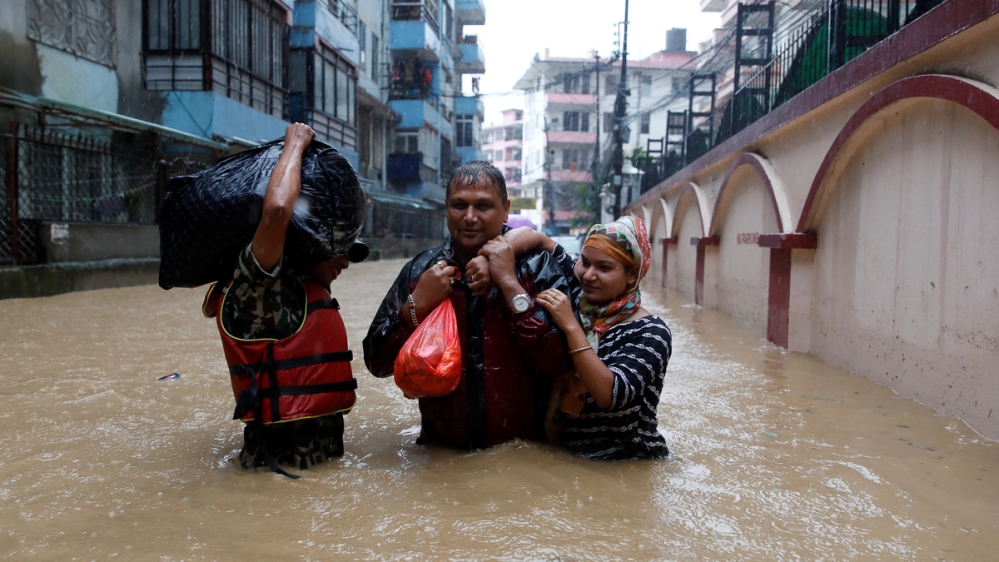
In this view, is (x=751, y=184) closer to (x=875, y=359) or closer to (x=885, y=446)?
(x=875, y=359)

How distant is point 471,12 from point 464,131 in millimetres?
7152

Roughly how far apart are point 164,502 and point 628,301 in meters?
1.92

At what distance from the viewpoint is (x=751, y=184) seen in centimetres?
917

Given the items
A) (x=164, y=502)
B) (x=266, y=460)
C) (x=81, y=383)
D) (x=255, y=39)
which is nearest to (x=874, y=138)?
(x=266, y=460)

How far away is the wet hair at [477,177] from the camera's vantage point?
2.76 m

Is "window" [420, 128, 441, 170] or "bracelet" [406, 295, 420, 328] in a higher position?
"window" [420, 128, 441, 170]

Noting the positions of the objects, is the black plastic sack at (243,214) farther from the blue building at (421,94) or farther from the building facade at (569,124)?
the building facade at (569,124)

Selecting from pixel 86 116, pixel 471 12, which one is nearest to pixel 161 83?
pixel 86 116

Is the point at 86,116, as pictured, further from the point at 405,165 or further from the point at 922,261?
the point at 405,165

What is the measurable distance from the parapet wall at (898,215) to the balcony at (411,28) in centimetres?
2445

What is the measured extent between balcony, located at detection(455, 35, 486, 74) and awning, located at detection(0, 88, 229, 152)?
3092 centimetres

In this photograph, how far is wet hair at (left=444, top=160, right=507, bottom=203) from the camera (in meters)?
2.76

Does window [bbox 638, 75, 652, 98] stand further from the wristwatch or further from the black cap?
the wristwatch

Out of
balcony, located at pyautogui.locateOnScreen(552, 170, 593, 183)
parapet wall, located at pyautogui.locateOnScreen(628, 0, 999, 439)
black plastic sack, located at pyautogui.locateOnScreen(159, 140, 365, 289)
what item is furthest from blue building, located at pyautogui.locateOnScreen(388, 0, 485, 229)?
black plastic sack, located at pyautogui.locateOnScreen(159, 140, 365, 289)
